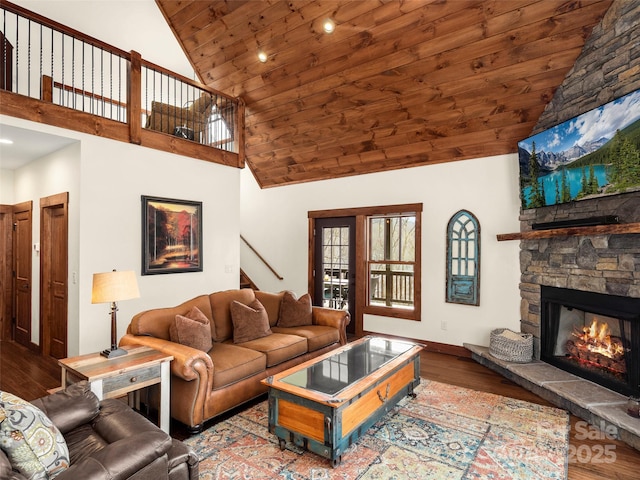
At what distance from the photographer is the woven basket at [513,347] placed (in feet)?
12.8

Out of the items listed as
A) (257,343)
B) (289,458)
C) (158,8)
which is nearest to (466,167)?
(257,343)

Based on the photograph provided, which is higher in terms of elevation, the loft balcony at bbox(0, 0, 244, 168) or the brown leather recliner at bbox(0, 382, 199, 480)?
the loft balcony at bbox(0, 0, 244, 168)

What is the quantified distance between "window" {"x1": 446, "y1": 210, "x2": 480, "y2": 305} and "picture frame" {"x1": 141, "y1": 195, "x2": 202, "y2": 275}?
3392 millimetres

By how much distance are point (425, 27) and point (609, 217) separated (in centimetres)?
248

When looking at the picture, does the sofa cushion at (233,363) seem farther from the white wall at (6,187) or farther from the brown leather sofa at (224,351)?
the white wall at (6,187)

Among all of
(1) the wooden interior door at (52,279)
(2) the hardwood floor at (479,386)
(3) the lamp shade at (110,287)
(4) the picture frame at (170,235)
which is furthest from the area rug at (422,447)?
A: (1) the wooden interior door at (52,279)

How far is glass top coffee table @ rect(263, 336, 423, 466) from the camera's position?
2.28 m

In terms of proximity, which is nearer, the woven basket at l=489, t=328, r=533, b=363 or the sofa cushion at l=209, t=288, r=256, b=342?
the sofa cushion at l=209, t=288, r=256, b=342

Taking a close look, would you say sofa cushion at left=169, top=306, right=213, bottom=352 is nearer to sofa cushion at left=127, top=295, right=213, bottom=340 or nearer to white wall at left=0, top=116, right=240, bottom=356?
sofa cushion at left=127, top=295, right=213, bottom=340

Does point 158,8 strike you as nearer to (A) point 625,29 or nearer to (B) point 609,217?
(A) point 625,29

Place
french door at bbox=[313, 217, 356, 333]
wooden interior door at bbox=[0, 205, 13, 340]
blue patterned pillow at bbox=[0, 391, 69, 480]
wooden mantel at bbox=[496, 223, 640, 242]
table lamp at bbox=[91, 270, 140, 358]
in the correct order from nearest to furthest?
blue patterned pillow at bbox=[0, 391, 69, 480], table lamp at bbox=[91, 270, 140, 358], wooden mantel at bbox=[496, 223, 640, 242], wooden interior door at bbox=[0, 205, 13, 340], french door at bbox=[313, 217, 356, 333]

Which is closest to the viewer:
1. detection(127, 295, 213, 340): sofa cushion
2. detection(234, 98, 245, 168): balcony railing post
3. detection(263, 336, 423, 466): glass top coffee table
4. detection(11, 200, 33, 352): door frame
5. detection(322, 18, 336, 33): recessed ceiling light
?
detection(263, 336, 423, 466): glass top coffee table

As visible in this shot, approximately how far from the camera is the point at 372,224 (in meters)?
5.73

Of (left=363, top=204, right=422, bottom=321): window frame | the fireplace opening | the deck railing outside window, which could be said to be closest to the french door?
(left=363, top=204, right=422, bottom=321): window frame
